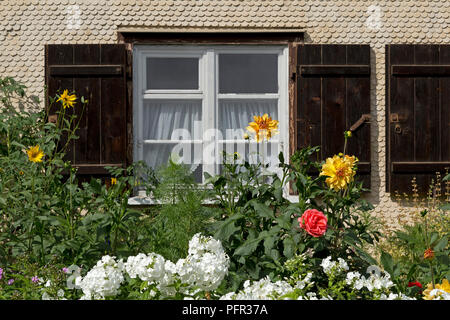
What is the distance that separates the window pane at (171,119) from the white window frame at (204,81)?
8 cm

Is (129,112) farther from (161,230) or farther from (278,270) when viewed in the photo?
(278,270)

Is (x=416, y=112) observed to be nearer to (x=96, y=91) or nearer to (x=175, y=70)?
(x=175, y=70)

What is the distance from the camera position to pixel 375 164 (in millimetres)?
5320

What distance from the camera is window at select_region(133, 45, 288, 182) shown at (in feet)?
17.4

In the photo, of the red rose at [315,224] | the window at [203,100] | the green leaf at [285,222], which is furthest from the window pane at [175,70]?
the red rose at [315,224]

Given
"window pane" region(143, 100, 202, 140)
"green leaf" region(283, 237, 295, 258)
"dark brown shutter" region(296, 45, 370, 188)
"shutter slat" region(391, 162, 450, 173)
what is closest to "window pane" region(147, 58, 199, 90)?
"window pane" region(143, 100, 202, 140)

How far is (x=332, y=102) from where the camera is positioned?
5.21 metres

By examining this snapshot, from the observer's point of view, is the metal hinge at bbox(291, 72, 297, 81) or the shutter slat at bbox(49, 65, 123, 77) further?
the metal hinge at bbox(291, 72, 297, 81)

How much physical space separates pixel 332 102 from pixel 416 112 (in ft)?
2.83

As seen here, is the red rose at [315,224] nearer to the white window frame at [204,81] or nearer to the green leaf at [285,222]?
the green leaf at [285,222]

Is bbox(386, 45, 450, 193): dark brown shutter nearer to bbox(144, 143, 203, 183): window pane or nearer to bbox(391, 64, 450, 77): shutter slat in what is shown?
bbox(391, 64, 450, 77): shutter slat

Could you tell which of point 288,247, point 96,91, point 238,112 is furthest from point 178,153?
point 288,247

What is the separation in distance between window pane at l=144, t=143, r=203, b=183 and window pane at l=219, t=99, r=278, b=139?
35 centimetres
